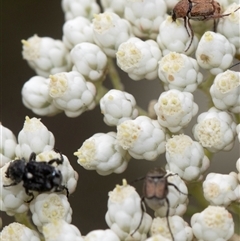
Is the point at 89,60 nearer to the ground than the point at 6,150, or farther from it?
farther from it

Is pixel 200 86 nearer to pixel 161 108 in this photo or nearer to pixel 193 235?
pixel 161 108

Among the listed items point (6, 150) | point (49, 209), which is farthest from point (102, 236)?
point (6, 150)

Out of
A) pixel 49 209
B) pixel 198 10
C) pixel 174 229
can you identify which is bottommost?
pixel 174 229

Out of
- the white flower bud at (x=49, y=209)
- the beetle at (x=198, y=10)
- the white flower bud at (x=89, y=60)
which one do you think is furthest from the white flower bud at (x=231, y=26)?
the white flower bud at (x=49, y=209)

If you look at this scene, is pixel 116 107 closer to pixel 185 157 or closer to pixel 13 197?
pixel 185 157

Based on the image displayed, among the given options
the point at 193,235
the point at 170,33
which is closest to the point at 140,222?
the point at 193,235

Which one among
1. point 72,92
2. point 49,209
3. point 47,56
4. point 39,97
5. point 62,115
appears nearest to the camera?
point 49,209
